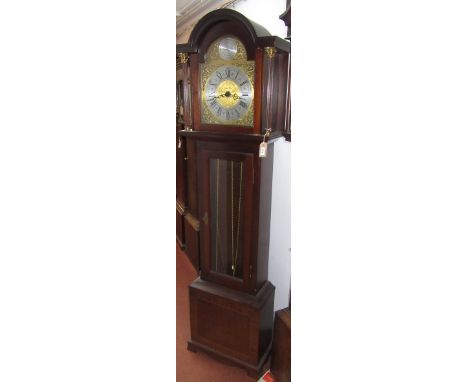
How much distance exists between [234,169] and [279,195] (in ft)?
1.40

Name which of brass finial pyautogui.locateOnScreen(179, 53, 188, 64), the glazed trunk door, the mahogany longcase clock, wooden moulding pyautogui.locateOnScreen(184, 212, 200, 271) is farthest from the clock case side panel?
wooden moulding pyautogui.locateOnScreen(184, 212, 200, 271)

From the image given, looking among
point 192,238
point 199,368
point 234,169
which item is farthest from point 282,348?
point 192,238

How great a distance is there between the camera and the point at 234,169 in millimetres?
1771

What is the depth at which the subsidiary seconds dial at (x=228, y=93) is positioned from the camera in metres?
1.64

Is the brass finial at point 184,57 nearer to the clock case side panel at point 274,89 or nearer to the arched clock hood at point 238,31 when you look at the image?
the arched clock hood at point 238,31

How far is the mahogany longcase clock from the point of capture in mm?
1591

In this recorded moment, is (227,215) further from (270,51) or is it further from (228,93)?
(270,51)

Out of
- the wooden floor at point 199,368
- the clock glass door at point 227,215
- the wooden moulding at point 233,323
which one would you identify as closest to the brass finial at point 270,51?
the clock glass door at point 227,215
